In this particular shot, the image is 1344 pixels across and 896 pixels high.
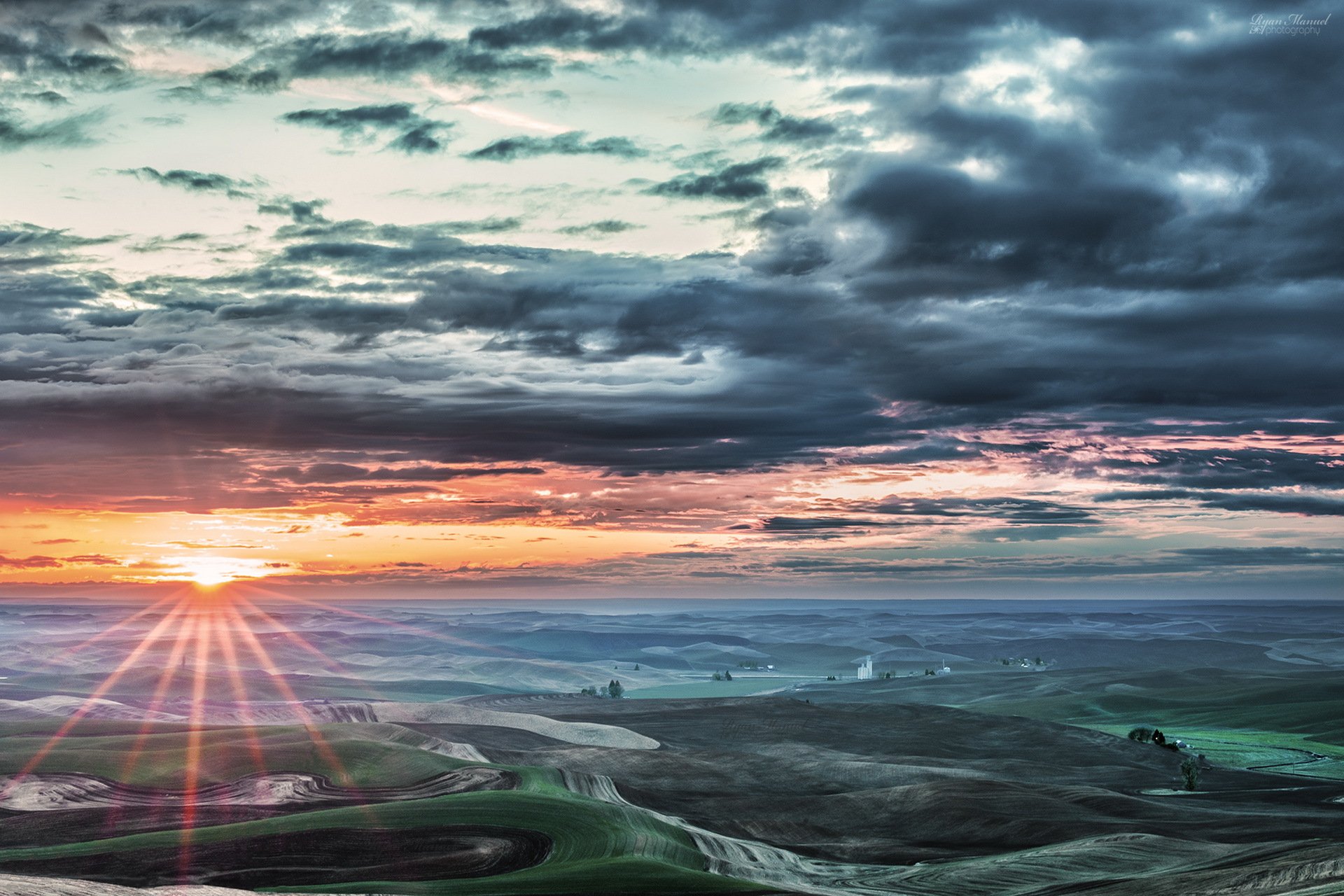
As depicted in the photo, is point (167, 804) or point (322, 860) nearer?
point (322, 860)

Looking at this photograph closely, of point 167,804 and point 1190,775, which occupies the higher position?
point 167,804

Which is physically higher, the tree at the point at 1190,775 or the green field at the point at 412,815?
the green field at the point at 412,815

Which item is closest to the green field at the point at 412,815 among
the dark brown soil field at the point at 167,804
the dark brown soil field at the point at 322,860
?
the dark brown soil field at the point at 322,860

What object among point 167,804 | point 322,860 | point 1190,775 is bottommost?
point 1190,775

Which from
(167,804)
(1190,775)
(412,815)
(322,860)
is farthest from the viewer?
(1190,775)

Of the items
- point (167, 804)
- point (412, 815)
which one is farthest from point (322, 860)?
point (167, 804)

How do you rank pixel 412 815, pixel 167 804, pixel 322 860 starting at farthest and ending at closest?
1. pixel 167 804
2. pixel 412 815
3. pixel 322 860

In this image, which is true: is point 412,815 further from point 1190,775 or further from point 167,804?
point 1190,775

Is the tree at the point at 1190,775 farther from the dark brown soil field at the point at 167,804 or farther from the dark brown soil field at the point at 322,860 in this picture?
the dark brown soil field at the point at 322,860
